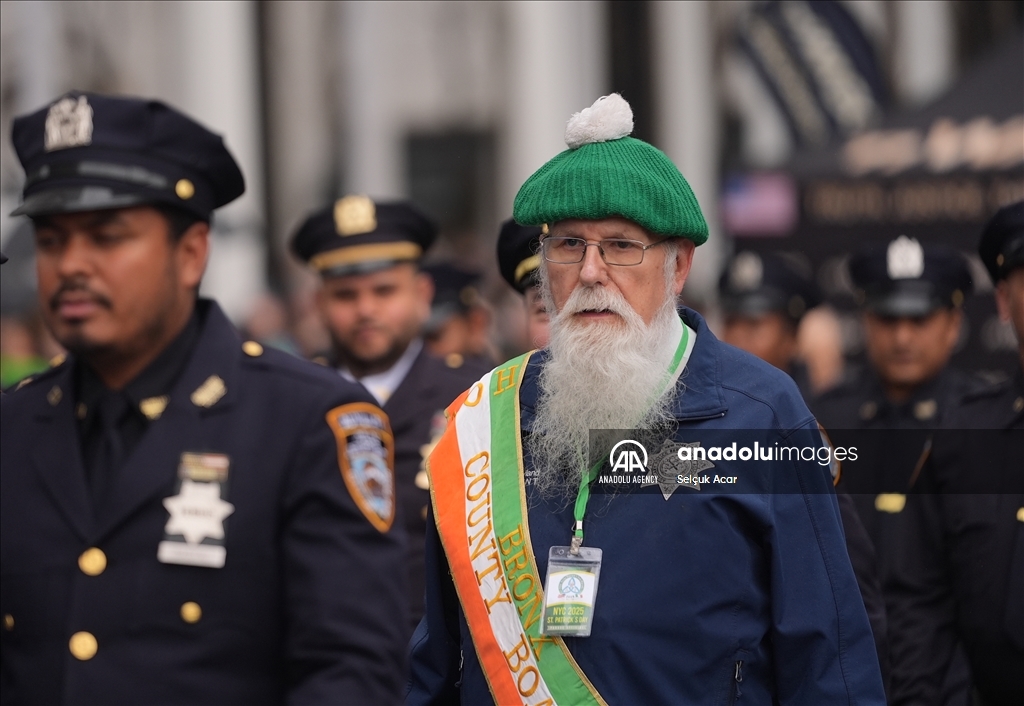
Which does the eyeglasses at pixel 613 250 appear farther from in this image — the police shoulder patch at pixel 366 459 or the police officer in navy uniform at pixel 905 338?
the police officer in navy uniform at pixel 905 338

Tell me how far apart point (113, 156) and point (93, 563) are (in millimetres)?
935

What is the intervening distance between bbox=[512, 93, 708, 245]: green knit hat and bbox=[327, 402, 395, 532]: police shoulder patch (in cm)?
61

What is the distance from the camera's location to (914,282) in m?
7.10

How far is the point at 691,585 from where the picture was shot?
3.45m

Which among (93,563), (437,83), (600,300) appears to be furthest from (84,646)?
(437,83)

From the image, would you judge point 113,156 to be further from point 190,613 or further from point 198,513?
point 190,613

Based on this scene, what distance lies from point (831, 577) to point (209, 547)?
51.9 inches

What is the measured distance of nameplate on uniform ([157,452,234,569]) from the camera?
369 cm

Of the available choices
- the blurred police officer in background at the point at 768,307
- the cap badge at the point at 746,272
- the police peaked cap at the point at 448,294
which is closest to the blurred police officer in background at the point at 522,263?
the blurred police officer in background at the point at 768,307

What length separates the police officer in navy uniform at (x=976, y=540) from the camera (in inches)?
181

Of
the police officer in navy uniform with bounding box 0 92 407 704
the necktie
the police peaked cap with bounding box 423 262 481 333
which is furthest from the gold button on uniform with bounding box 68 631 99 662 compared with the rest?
the police peaked cap with bounding box 423 262 481 333

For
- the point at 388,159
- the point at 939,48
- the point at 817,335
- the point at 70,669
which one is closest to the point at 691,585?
the point at 70,669

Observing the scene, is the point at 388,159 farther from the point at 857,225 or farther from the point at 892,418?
the point at 892,418

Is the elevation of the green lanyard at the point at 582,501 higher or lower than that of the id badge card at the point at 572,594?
higher
